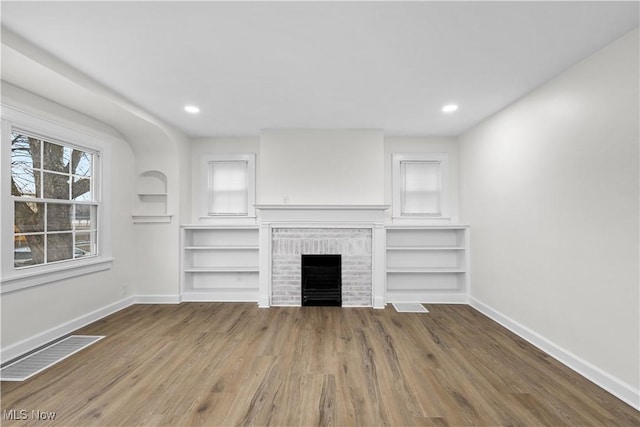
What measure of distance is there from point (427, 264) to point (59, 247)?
4680mm

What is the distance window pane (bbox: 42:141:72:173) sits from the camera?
9.45ft

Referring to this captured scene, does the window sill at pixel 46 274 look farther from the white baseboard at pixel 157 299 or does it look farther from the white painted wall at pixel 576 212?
the white painted wall at pixel 576 212

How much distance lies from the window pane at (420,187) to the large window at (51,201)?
425 cm

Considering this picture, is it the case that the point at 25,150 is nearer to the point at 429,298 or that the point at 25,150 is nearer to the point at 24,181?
the point at 24,181

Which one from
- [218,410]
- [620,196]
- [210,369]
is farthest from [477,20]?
[210,369]

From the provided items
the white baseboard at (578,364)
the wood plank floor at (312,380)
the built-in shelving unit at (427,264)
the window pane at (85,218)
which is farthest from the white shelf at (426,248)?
the window pane at (85,218)

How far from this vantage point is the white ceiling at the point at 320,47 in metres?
1.71

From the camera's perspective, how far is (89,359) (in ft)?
8.15

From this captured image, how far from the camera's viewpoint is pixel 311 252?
13.1 feet

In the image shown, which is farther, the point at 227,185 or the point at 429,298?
the point at 227,185

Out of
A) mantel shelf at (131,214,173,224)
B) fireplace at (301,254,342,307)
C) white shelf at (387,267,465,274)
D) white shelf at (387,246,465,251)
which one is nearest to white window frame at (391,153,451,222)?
white shelf at (387,246,465,251)

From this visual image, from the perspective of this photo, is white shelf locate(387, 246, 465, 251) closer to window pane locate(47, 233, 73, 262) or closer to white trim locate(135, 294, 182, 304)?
white trim locate(135, 294, 182, 304)

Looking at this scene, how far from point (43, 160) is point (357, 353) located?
364 centimetres
